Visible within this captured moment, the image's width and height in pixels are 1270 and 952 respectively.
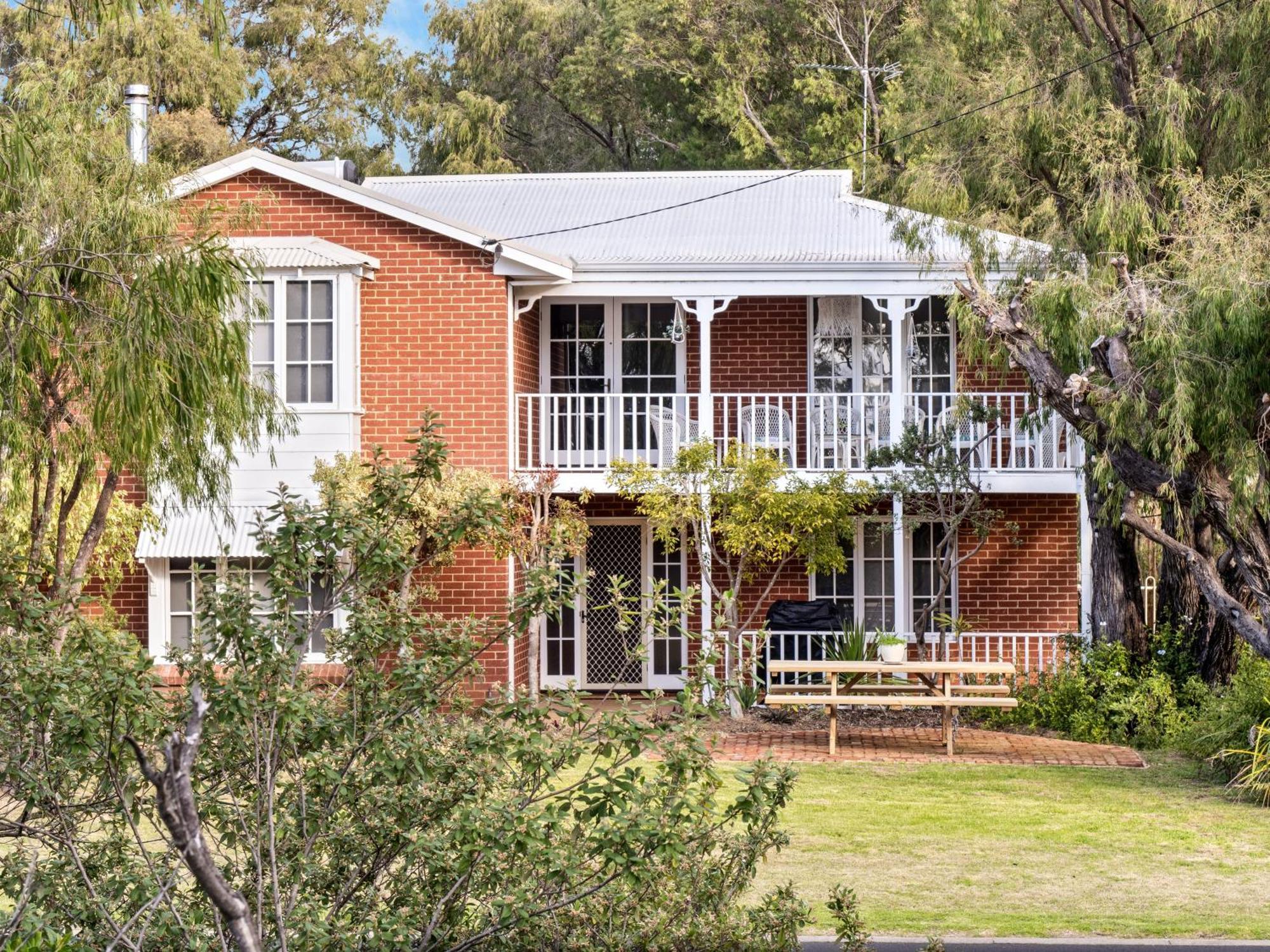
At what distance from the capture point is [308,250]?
17562mm

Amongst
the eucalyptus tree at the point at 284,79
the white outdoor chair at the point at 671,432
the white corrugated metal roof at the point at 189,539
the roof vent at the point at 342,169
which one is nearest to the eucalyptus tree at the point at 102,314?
the white corrugated metal roof at the point at 189,539

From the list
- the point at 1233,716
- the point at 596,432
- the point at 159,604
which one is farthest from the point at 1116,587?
the point at 159,604

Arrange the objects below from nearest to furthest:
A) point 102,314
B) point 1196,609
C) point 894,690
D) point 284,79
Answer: point 102,314
point 894,690
point 1196,609
point 284,79

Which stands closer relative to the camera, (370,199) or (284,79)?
(370,199)

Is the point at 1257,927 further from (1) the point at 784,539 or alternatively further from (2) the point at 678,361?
(2) the point at 678,361

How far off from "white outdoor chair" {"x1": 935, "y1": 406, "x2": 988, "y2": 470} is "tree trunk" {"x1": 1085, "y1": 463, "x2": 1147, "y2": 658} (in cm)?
122

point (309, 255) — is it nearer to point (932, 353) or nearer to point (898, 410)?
point (898, 410)

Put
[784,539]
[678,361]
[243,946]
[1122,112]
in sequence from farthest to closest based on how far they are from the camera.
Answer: [678,361] < [784,539] < [1122,112] < [243,946]

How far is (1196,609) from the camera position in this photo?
1664 centimetres

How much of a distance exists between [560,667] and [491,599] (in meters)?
2.58

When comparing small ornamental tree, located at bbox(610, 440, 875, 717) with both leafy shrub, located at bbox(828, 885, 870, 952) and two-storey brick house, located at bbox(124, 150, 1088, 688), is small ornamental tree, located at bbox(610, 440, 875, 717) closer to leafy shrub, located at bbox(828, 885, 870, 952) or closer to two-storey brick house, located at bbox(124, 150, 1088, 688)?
two-storey brick house, located at bbox(124, 150, 1088, 688)

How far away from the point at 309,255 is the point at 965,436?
765cm

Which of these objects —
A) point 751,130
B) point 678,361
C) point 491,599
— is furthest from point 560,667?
point 751,130

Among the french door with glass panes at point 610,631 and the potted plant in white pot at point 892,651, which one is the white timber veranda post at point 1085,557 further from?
the french door with glass panes at point 610,631
